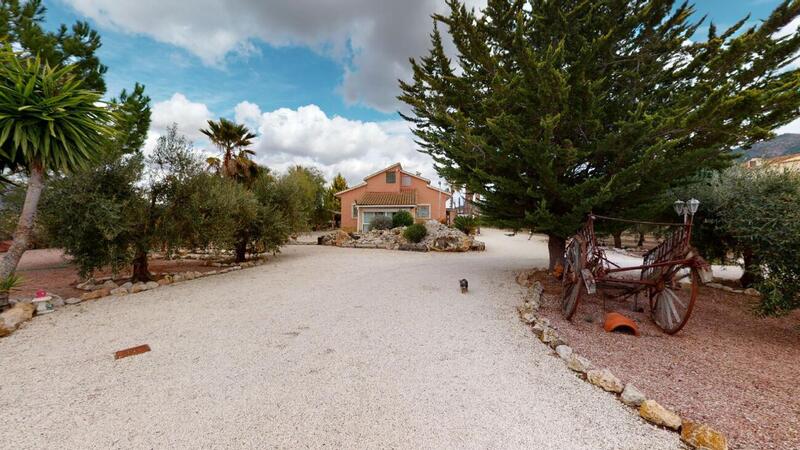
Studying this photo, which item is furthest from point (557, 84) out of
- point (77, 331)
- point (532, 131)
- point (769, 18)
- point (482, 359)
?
point (77, 331)

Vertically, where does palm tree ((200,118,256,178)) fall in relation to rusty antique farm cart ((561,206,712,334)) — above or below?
above

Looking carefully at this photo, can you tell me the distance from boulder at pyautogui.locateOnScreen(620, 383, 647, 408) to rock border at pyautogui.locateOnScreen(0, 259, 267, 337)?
28.0 ft

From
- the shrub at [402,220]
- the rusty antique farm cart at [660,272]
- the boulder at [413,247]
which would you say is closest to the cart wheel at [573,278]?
the rusty antique farm cart at [660,272]

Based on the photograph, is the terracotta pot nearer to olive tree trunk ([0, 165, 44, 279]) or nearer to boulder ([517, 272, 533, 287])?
boulder ([517, 272, 533, 287])

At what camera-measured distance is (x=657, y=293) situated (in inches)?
197

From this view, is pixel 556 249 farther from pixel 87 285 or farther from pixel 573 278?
pixel 87 285

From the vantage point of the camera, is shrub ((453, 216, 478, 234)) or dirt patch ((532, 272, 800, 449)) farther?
shrub ((453, 216, 478, 234))

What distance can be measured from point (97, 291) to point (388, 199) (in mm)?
19043

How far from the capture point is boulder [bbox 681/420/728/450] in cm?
222

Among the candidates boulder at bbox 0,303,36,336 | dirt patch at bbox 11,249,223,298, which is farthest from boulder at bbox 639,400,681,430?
dirt patch at bbox 11,249,223,298

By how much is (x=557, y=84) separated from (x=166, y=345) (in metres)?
7.88

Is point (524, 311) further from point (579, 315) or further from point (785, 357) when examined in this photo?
point (785, 357)

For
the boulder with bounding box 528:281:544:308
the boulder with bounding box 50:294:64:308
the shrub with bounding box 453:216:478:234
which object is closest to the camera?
the boulder with bounding box 50:294:64:308

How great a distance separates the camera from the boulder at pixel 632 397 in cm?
276
